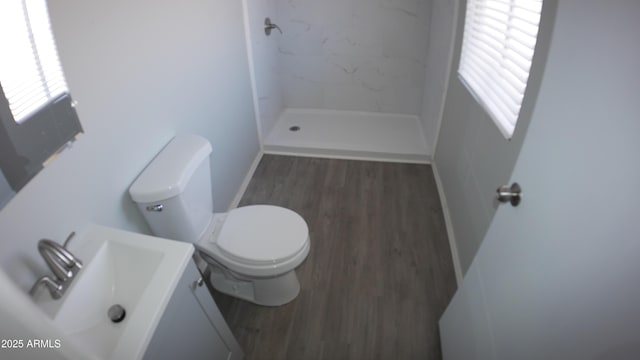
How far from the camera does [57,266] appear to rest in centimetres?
83

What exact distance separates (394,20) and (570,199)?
2.63m

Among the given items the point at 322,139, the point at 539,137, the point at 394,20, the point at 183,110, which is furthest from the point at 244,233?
the point at 394,20

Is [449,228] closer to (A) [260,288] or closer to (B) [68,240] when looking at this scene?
(A) [260,288]

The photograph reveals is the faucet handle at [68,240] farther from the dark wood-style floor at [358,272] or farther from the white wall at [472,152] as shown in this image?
the white wall at [472,152]

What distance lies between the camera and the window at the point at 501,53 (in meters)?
1.21

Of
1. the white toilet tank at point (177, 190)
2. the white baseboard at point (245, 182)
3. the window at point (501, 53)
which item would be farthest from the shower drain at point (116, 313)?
the window at point (501, 53)

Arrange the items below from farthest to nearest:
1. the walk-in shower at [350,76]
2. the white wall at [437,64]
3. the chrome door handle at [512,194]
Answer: the walk-in shower at [350,76] → the white wall at [437,64] → the chrome door handle at [512,194]

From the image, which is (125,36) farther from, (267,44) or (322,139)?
(322,139)

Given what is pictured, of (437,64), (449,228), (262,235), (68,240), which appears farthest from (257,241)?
(437,64)

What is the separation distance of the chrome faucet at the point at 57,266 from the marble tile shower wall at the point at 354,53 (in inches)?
106

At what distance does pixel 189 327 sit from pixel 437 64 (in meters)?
2.37

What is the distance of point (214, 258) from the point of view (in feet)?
4.78

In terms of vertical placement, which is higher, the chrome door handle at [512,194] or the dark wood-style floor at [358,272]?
the chrome door handle at [512,194]

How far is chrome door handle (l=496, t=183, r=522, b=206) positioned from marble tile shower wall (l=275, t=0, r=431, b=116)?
2.37 metres
